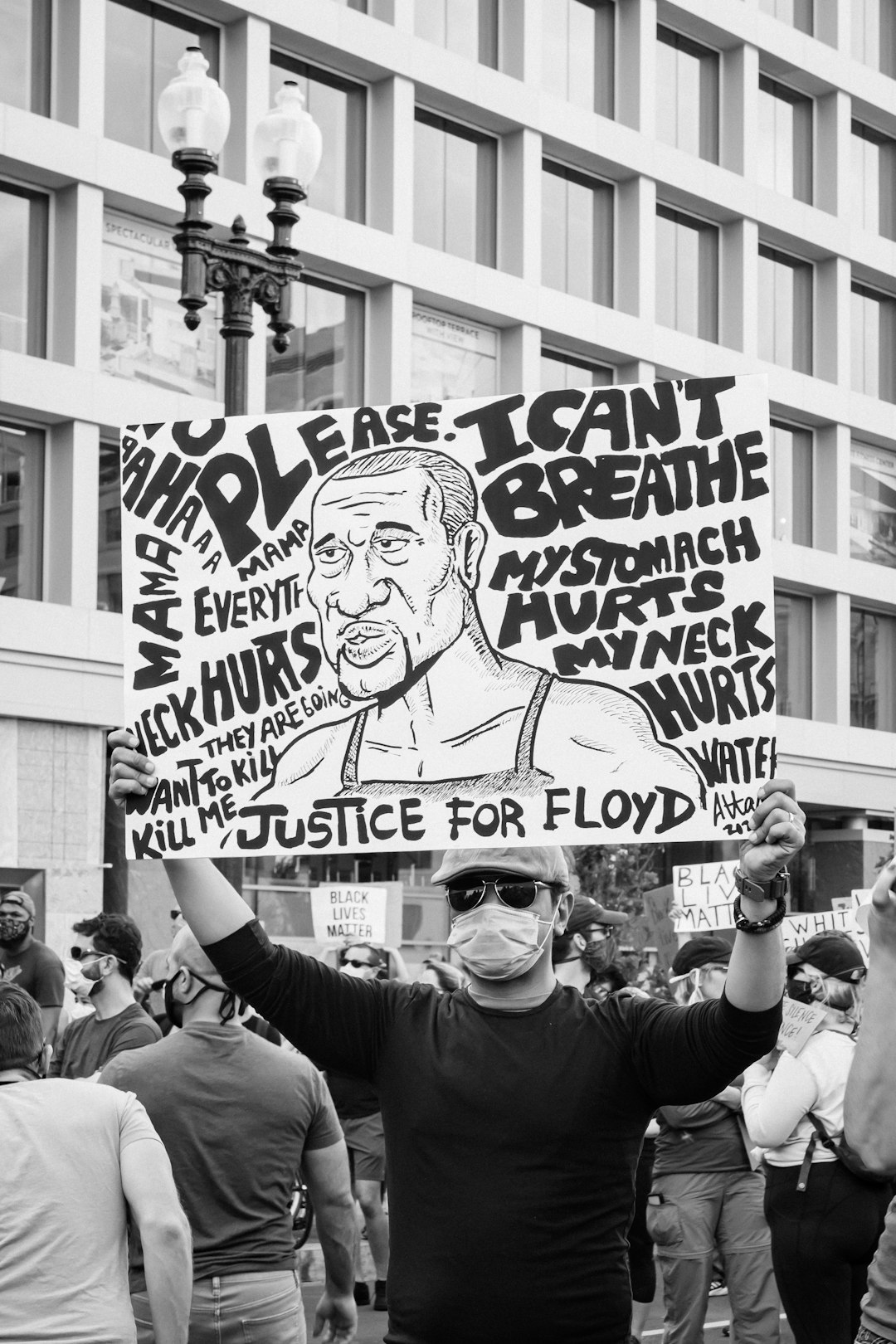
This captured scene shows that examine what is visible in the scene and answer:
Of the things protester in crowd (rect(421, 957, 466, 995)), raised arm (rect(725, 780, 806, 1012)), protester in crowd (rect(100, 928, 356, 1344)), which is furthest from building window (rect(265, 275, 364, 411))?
raised arm (rect(725, 780, 806, 1012))

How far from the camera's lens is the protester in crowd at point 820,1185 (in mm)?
6617

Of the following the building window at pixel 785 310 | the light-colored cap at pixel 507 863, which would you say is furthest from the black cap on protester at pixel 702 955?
the building window at pixel 785 310

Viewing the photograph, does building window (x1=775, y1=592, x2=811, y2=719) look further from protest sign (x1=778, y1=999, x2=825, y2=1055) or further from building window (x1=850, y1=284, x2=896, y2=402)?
protest sign (x1=778, y1=999, x2=825, y2=1055)

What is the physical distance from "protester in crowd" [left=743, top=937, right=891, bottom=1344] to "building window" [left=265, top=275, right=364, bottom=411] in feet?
61.2

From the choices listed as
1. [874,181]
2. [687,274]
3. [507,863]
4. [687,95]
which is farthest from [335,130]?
[507,863]

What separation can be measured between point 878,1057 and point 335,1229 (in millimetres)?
2212

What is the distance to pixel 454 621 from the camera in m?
3.97

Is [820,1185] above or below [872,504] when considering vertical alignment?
below

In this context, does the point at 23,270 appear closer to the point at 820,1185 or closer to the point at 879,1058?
the point at 820,1185

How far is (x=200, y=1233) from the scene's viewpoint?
491 cm

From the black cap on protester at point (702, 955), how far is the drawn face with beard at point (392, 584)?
5089 mm

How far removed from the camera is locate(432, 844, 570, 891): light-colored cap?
3.77m

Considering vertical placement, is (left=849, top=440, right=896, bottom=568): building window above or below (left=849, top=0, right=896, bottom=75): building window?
below

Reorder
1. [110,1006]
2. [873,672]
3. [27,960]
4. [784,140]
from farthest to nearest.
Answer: [873,672] < [784,140] < [27,960] < [110,1006]
